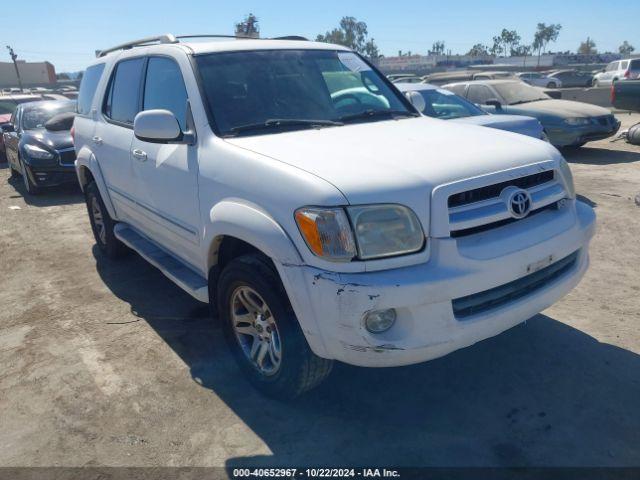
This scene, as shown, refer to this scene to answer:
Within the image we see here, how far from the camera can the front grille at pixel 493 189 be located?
2.55 meters

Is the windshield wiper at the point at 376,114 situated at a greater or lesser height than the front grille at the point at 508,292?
greater

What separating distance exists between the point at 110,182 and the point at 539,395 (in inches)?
150

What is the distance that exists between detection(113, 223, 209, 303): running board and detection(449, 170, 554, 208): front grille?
1.70 m

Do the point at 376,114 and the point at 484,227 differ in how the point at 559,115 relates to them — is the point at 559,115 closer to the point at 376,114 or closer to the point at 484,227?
the point at 376,114

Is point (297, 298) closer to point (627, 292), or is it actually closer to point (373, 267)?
point (373, 267)

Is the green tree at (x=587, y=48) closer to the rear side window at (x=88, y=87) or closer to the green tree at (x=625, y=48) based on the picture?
the green tree at (x=625, y=48)

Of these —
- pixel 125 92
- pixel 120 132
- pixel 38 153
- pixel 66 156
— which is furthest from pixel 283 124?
pixel 38 153

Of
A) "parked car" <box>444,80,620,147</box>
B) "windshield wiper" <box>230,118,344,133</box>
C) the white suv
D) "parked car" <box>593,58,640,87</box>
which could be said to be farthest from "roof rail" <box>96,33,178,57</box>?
"parked car" <box>593,58,640,87</box>

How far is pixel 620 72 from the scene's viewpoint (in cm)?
2936

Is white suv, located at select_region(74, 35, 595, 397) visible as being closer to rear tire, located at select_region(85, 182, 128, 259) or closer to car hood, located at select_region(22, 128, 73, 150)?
rear tire, located at select_region(85, 182, 128, 259)

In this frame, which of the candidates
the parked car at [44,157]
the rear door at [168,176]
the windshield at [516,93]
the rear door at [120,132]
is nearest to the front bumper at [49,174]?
the parked car at [44,157]

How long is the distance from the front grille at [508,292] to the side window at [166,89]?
2084mm

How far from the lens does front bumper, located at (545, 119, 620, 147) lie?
33.0ft

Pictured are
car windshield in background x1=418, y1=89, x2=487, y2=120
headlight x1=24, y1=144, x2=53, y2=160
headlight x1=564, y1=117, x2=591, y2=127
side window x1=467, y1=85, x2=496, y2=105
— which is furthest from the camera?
side window x1=467, y1=85, x2=496, y2=105
